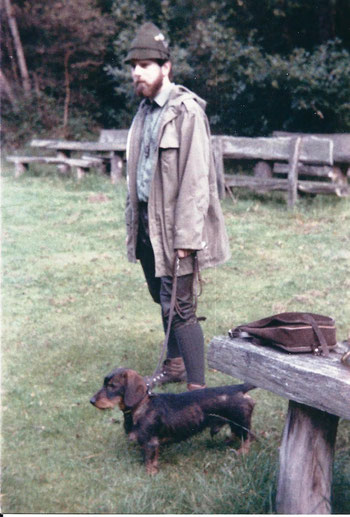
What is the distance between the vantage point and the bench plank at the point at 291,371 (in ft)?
8.66

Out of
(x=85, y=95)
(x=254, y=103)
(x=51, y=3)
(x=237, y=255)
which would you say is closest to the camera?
(x=237, y=255)

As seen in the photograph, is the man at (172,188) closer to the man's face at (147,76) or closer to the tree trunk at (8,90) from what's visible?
the man's face at (147,76)

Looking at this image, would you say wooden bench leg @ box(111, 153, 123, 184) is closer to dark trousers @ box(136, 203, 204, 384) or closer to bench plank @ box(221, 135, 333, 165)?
bench plank @ box(221, 135, 333, 165)

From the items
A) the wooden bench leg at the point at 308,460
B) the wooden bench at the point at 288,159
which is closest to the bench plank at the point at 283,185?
the wooden bench at the point at 288,159

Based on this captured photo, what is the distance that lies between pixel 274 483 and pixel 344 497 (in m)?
0.33

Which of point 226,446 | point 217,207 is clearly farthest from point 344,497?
point 217,207

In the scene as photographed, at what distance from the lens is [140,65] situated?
419 centimetres

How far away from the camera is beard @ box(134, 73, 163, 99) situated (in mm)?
4207

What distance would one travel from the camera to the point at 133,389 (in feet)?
12.1

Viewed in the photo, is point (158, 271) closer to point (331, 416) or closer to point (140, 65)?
point (140, 65)

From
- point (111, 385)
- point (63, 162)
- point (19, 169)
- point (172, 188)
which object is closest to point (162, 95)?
point (172, 188)

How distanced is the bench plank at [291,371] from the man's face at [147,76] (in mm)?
1756

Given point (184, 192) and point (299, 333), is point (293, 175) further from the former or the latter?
point (299, 333)

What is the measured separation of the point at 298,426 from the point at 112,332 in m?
3.11
